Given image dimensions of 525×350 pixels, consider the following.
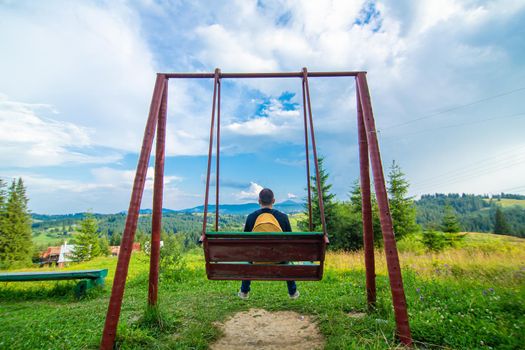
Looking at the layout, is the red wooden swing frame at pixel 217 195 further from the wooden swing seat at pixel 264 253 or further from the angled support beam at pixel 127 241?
the wooden swing seat at pixel 264 253

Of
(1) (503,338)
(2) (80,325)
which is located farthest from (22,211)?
(1) (503,338)

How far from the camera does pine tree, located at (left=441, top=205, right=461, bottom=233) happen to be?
25.8m

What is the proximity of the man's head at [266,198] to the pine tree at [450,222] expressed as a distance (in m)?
27.4

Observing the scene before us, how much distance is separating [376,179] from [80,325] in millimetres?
5098

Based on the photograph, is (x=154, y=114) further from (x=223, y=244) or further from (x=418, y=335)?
(x=418, y=335)

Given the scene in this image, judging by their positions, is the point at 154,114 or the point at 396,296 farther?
the point at 154,114

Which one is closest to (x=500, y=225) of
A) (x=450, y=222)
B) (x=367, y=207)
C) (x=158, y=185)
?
(x=450, y=222)

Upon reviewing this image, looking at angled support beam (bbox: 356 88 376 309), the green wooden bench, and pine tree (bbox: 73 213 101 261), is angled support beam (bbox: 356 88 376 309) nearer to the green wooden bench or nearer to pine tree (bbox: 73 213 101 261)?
the green wooden bench

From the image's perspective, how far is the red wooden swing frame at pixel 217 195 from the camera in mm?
A: 3248

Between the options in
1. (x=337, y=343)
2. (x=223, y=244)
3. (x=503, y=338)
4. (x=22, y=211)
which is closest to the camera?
(x=503, y=338)

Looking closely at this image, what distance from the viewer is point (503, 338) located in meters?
3.04

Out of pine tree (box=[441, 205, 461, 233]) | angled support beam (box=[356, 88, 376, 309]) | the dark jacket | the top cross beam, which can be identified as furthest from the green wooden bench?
pine tree (box=[441, 205, 461, 233])

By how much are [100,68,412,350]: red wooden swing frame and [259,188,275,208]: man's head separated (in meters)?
0.75

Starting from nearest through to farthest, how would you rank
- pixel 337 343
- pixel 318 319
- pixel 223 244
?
pixel 337 343
pixel 223 244
pixel 318 319
